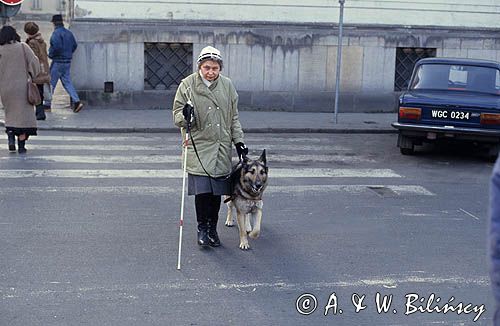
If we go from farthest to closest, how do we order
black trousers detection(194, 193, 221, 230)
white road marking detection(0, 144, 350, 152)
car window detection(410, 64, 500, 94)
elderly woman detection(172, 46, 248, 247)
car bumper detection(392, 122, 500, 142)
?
car window detection(410, 64, 500, 94) < white road marking detection(0, 144, 350, 152) < car bumper detection(392, 122, 500, 142) < black trousers detection(194, 193, 221, 230) < elderly woman detection(172, 46, 248, 247)

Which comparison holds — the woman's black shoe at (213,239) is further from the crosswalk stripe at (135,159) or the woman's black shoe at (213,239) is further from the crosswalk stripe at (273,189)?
the crosswalk stripe at (135,159)

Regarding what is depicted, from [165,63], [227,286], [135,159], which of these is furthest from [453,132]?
[165,63]

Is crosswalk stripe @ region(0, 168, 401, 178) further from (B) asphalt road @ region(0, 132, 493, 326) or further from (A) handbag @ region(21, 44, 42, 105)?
(A) handbag @ region(21, 44, 42, 105)

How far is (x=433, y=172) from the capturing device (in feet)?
36.3

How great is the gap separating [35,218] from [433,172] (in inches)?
228

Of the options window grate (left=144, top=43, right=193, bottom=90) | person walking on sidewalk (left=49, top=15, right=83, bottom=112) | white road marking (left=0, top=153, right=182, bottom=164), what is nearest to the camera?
white road marking (left=0, top=153, right=182, bottom=164)

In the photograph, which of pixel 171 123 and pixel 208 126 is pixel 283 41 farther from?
pixel 208 126

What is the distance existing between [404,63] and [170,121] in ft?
21.3

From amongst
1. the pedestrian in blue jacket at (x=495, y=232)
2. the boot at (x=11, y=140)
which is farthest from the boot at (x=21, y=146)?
the pedestrian in blue jacket at (x=495, y=232)

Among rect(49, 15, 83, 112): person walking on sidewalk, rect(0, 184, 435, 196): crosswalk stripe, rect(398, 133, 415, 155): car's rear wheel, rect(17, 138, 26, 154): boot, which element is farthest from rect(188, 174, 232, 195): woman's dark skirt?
rect(49, 15, 83, 112): person walking on sidewalk

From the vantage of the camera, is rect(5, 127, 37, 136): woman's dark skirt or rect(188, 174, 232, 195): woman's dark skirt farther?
rect(5, 127, 37, 136): woman's dark skirt

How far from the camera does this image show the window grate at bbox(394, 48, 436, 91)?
18812 millimetres

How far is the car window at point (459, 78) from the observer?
12.7 meters

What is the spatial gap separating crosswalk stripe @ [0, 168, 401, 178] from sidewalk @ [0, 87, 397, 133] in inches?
169
